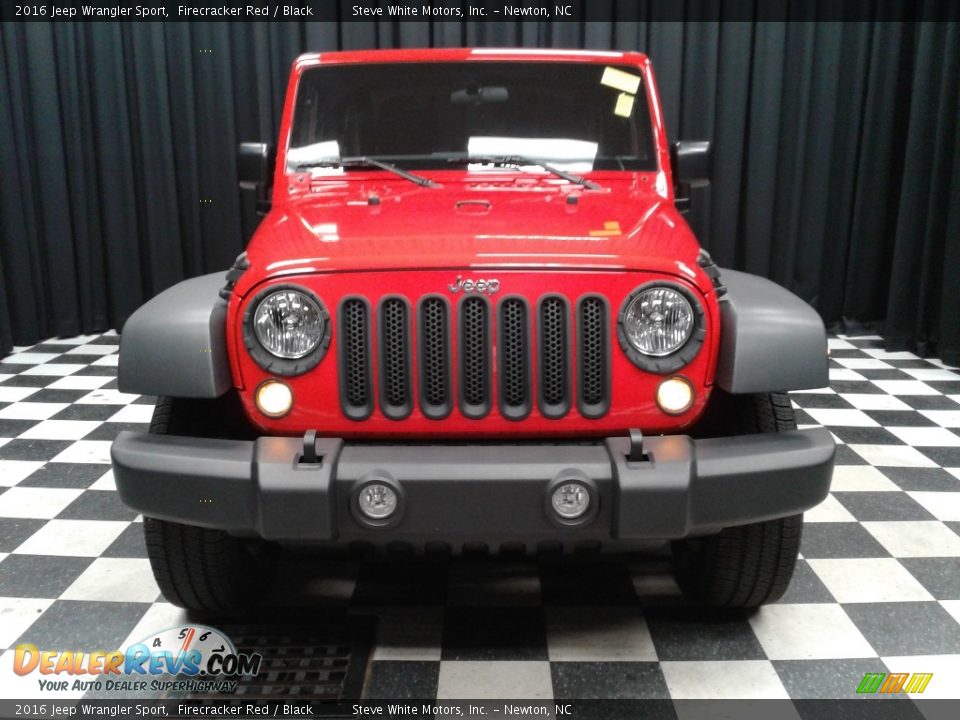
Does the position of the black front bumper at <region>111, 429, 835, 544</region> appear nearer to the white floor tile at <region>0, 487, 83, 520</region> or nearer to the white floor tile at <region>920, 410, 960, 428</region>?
the white floor tile at <region>0, 487, 83, 520</region>

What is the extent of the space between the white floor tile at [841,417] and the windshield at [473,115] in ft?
6.10

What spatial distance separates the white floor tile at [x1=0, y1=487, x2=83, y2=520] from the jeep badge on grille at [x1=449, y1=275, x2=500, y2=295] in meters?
1.86

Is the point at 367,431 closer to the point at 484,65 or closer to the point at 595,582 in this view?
the point at 595,582

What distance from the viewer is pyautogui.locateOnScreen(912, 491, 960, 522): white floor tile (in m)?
2.78

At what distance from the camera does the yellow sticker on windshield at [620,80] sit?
105 inches

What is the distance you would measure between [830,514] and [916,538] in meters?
0.27

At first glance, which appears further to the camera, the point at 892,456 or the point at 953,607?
the point at 892,456

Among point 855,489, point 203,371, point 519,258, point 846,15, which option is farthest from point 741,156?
point 203,371

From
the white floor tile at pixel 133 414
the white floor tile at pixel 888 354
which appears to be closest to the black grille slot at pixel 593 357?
the white floor tile at pixel 133 414

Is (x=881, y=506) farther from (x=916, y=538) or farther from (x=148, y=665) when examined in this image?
(x=148, y=665)

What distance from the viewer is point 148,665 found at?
196 centimetres

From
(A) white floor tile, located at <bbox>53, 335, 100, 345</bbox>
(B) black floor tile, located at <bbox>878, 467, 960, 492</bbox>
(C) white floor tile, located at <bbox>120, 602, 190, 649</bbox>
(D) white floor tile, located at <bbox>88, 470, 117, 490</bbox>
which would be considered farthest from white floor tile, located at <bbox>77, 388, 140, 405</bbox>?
(B) black floor tile, located at <bbox>878, 467, 960, 492</bbox>

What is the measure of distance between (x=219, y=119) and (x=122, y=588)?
148 inches

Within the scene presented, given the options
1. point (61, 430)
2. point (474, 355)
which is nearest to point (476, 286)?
point (474, 355)
